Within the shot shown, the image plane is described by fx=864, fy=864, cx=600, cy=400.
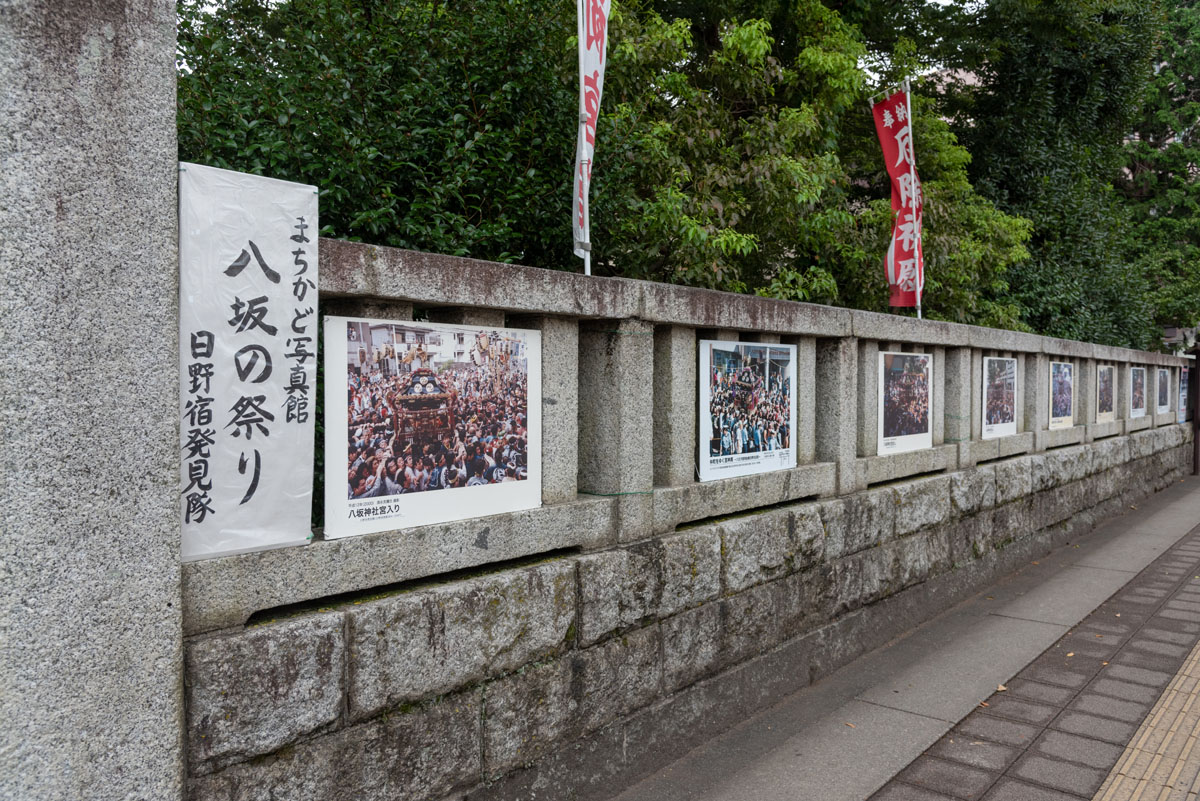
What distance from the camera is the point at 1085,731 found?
15.0ft

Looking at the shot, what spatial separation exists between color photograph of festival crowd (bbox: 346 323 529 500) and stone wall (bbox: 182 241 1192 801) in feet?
0.42

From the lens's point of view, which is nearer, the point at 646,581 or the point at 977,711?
the point at 646,581

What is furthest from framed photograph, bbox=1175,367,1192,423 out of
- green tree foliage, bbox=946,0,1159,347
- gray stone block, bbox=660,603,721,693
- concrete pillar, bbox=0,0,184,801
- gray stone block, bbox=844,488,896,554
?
concrete pillar, bbox=0,0,184,801

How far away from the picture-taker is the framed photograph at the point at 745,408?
460 cm

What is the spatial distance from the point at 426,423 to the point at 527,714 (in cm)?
125

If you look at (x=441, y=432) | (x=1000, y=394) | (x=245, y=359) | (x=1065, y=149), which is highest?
(x=1065, y=149)

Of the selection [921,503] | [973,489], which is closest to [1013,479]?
[973,489]

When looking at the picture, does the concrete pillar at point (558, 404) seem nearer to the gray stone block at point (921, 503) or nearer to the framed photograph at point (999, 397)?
the gray stone block at point (921, 503)

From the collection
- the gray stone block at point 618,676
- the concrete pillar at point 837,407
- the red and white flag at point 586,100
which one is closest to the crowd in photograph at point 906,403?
the concrete pillar at point 837,407

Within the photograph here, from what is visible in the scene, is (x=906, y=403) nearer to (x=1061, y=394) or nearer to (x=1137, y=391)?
(x=1061, y=394)

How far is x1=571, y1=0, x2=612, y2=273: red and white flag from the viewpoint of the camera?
13.1 ft

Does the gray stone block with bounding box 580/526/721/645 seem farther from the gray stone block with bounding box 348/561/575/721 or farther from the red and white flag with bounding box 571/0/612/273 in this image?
the red and white flag with bounding box 571/0/612/273

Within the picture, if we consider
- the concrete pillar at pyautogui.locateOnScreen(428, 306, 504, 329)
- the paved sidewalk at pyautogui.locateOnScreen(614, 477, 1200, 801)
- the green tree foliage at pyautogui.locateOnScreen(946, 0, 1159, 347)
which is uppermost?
the green tree foliage at pyautogui.locateOnScreen(946, 0, 1159, 347)

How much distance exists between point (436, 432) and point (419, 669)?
33.1 inches
